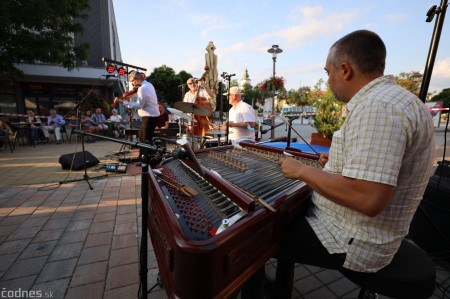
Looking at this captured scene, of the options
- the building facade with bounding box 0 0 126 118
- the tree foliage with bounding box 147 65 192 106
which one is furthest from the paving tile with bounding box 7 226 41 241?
the tree foliage with bounding box 147 65 192 106

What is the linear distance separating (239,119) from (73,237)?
3.51 m

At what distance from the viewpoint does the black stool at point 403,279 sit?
110 cm

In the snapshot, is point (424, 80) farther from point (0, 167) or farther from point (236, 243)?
point (0, 167)

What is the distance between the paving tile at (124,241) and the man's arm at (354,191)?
2.24 meters

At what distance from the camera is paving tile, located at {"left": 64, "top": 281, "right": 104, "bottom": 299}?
1841mm

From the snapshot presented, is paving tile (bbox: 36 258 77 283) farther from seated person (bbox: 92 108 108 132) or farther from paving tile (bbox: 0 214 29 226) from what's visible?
seated person (bbox: 92 108 108 132)

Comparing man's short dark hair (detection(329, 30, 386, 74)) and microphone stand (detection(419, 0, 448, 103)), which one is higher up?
microphone stand (detection(419, 0, 448, 103))

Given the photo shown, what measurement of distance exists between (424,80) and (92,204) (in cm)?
443

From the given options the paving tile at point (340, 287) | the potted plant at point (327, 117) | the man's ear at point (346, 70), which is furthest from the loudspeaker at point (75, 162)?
the potted plant at point (327, 117)

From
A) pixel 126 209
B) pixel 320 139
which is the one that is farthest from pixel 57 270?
pixel 320 139

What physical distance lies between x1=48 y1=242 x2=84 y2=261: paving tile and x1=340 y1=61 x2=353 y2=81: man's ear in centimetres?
283

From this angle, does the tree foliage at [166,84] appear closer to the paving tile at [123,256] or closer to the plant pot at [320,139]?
the plant pot at [320,139]

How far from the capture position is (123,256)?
2328 mm

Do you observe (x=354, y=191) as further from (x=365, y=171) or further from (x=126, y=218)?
(x=126, y=218)
